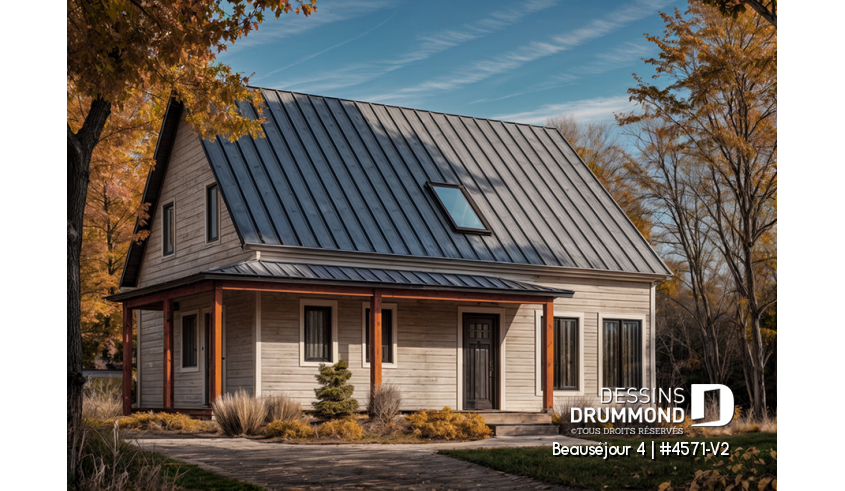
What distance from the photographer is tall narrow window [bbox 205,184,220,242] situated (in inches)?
693

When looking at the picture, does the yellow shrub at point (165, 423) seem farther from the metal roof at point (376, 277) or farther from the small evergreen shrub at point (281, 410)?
the metal roof at point (376, 277)

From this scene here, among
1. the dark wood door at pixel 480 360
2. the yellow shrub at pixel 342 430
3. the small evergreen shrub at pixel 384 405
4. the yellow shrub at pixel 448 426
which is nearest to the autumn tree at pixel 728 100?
the dark wood door at pixel 480 360

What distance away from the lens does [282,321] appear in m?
16.2

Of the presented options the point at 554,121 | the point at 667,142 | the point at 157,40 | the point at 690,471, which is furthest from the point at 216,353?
the point at 554,121

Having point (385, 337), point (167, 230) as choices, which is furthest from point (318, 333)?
point (167, 230)

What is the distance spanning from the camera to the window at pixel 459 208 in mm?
18250

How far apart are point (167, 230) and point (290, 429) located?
9199 millimetres

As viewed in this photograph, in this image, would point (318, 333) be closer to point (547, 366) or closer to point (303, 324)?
point (303, 324)

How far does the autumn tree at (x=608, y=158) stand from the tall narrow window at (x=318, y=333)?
1288 cm

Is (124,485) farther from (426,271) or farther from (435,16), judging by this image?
(426,271)

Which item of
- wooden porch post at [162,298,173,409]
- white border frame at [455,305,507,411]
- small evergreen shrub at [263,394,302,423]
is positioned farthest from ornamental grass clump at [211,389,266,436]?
white border frame at [455,305,507,411]

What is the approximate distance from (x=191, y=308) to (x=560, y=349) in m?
8.41

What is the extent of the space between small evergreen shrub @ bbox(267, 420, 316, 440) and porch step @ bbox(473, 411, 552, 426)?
14.3 feet

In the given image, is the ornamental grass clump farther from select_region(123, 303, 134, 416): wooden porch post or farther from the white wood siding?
select_region(123, 303, 134, 416): wooden porch post
